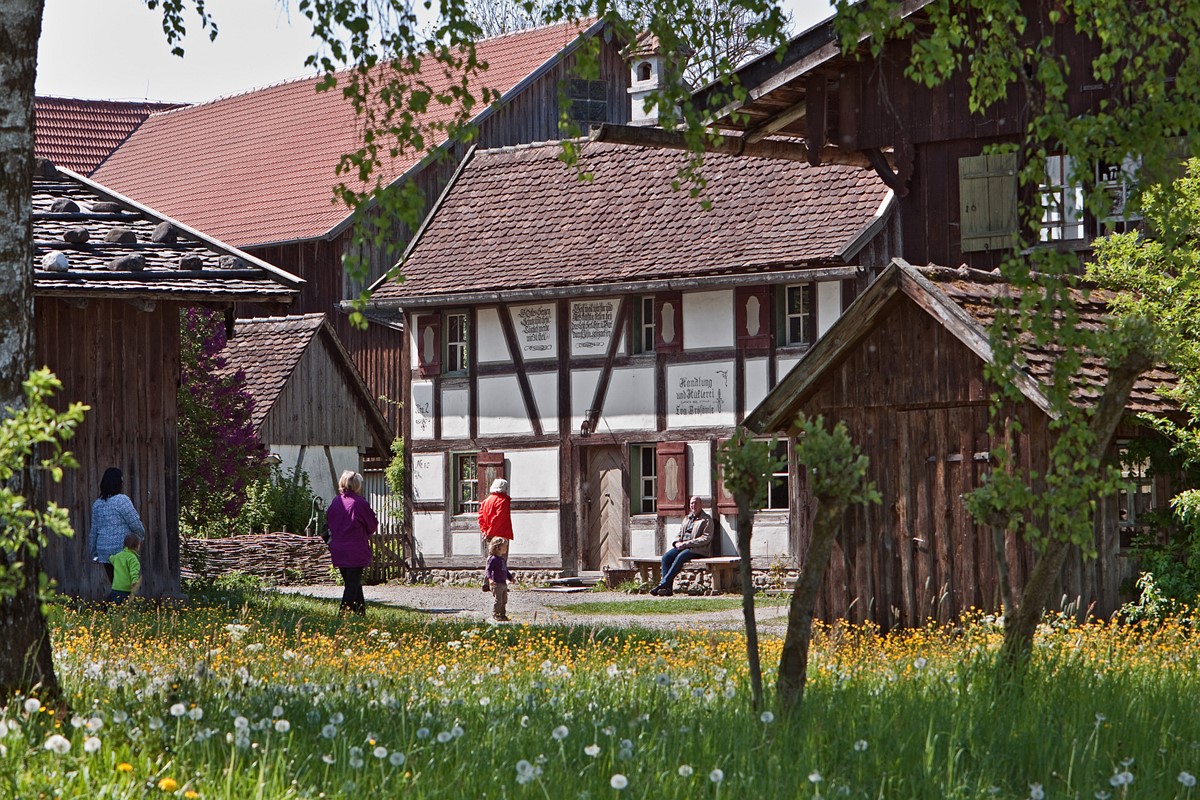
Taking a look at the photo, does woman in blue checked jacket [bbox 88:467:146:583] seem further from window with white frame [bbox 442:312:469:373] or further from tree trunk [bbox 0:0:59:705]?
window with white frame [bbox 442:312:469:373]

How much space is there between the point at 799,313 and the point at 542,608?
636 centimetres

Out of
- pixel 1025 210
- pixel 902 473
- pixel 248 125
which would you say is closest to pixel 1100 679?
pixel 1025 210

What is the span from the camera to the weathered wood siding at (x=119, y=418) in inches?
723

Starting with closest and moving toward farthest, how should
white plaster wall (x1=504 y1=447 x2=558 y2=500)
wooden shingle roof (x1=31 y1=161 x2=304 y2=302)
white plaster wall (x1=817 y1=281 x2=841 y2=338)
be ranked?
1. wooden shingle roof (x1=31 y1=161 x2=304 y2=302)
2. white plaster wall (x1=817 y1=281 x2=841 y2=338)
3. white plaster wall (x1=504 y1=447 x2=558 y2=500)

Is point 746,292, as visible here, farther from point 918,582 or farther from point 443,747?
point 443,747

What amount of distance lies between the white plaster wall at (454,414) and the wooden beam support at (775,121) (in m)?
12.0

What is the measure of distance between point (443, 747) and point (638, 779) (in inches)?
38.0

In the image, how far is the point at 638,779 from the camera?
5.71 metres

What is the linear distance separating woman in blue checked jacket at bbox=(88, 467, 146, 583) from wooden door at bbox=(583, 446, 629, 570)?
13.3 m

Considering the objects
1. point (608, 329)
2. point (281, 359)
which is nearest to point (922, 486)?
point (608, 329)

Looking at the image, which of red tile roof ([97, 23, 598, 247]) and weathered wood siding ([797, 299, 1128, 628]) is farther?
red tile roof ([97, 23, 598, 247])

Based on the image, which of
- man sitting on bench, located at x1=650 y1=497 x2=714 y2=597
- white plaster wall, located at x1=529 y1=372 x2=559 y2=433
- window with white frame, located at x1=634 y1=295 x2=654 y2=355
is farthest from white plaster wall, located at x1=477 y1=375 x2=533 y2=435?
man sitting on bench, located at x1=650 y1=497 x2=714 y2=597

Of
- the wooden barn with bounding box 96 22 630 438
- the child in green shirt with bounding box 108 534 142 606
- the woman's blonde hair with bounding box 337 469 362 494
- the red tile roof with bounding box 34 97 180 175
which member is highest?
the red tile roof with bounding box 34 97 180 175

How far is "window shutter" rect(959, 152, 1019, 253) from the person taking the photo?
1875 cm
